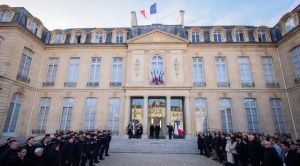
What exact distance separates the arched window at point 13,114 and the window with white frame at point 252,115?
2003 centimetres

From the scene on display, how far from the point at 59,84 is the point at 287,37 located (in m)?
21.8

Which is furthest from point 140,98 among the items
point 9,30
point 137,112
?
point 9,30

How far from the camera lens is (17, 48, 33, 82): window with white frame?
557 inches

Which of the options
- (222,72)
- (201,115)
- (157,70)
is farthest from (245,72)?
(157,70)

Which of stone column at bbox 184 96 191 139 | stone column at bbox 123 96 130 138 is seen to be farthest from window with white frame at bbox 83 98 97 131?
stone column at bbox 184 96 191 139

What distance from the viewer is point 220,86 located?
51.5 ft

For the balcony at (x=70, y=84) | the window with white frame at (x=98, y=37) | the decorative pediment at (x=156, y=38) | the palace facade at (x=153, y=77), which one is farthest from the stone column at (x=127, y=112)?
the window with white frame at (x=98, y=37)

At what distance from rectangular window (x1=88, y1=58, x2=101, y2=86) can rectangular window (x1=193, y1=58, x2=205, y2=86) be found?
31.9 feet

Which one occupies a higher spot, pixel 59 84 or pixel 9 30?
pixel 9 30

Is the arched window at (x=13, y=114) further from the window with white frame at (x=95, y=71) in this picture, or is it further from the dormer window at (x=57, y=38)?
the dormer window at (x=57, y=38)

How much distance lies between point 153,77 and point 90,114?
6.91m

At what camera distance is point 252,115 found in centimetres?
1485

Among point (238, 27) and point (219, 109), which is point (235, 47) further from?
point (219, 109)

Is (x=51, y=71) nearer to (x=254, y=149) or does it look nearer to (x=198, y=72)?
(x=198, y=72)
